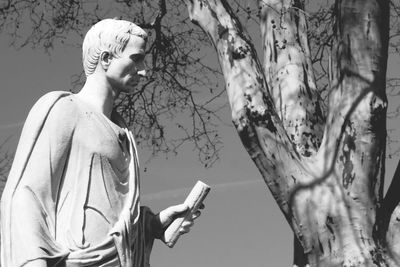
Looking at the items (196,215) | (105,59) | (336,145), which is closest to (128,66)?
(105,59)

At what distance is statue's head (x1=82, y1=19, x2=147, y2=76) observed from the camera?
5.12 m

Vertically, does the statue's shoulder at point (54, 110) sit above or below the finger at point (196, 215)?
above

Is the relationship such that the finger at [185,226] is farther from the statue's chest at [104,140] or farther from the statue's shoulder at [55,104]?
the statue's shoulder at [55,104]

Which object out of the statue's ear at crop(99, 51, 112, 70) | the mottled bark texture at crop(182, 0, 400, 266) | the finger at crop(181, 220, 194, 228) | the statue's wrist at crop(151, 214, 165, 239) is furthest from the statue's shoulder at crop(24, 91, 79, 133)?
the mottled bark texture at crop(182, 0, 400, 266)

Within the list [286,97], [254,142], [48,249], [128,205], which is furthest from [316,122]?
[48,249]

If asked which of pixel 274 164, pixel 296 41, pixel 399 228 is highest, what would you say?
pixel 296 41

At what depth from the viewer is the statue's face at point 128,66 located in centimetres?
515

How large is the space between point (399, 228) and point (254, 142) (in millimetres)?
1318

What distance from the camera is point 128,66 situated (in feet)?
16.9

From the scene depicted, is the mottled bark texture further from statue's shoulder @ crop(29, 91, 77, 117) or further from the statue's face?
statue's shoulder @ crop(29, 91, 77, 117)

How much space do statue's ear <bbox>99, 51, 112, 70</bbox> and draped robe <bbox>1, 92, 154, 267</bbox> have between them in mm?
238

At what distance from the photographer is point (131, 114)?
39.1ft

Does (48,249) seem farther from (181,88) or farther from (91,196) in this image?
(181,88)

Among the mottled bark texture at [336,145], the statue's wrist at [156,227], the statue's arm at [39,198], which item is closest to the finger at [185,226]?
the statue's wrist at [156,227]
